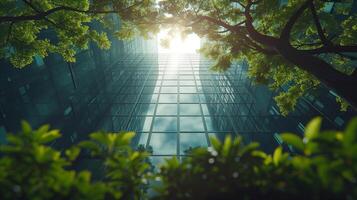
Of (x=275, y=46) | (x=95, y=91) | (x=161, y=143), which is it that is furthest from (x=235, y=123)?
(x=95, y=91)

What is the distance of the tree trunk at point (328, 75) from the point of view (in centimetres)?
434

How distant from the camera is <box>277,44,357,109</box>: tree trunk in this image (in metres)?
4.34

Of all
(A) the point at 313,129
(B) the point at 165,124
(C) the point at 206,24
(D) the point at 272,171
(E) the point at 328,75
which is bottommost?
(B) the point at 165,124

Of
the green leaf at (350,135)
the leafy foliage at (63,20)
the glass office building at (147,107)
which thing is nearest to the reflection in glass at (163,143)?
the glass office building at (147,107)

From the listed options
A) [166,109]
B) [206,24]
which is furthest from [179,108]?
[206,24]

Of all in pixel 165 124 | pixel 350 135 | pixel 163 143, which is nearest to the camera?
pixel 350 135

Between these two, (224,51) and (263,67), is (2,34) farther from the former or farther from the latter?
(263,67)

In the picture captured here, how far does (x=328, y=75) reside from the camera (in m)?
4.60

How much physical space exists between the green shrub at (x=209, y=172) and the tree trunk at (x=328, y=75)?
11.7 feet

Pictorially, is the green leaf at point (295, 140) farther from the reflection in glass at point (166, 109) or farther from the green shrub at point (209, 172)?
the reflection in glass at point (166, 109)

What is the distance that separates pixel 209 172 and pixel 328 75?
4.27 meters

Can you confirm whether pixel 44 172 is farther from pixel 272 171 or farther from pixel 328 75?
pixel 328 75

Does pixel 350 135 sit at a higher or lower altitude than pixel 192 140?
higher

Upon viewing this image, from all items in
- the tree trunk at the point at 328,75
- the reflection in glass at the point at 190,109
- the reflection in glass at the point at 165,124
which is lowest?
the reflection in glass at the point at 165,124
